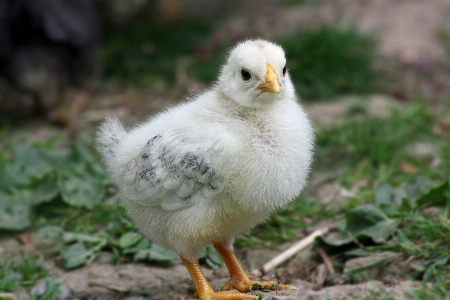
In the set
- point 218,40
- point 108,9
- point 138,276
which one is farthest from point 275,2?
point 138,276

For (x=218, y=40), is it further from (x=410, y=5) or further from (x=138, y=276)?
(x=138, y=276)

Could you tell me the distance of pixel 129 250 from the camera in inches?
147

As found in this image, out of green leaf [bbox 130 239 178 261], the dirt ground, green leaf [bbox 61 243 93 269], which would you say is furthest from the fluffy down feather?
green leaf [bbox 61 243 93 269]

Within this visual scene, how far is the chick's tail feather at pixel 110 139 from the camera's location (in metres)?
3.27

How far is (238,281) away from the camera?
3.18 metres

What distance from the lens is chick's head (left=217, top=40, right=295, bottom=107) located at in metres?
2.89

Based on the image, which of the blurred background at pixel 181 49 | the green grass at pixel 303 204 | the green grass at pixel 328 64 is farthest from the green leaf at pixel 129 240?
the green grass at pixel 328 64

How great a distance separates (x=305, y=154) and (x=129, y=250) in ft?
4.40

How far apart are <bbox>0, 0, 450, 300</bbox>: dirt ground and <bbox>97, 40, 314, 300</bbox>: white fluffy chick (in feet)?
1.53

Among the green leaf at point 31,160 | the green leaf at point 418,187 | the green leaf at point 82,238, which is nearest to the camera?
the green leaf at point 82,238

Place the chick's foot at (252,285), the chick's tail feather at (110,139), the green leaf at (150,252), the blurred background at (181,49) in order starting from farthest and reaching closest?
the blurred background at (181,49) → the green leaf at (150,252) → the chick's tail feather at (110,139) → the chick's foot at (252,285)

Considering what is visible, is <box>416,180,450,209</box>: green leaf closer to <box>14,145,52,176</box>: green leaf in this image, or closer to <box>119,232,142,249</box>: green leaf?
<box>119,232,142,249</box>: green leaf

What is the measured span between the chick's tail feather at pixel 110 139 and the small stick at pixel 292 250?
1.03m

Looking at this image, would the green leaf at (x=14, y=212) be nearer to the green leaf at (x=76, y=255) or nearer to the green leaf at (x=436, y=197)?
the green leaf at (x=76, y=255)
